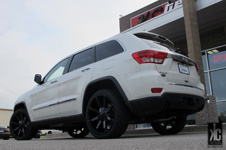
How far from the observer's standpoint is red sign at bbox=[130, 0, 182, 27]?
454 inches

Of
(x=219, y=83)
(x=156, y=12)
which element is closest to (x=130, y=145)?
(x=219, y=83)

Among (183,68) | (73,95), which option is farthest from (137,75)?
(73,95)

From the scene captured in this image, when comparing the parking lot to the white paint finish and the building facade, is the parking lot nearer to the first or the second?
the white paint finish

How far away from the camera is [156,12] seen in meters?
13.5

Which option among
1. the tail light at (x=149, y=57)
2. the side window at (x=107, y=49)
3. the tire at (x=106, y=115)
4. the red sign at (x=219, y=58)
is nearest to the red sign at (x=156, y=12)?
the red sign at (x=219, y=58)

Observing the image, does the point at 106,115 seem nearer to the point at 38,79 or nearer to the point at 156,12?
the point at 38,79

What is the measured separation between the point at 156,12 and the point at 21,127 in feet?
32.5

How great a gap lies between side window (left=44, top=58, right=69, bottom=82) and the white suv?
1.5 inches

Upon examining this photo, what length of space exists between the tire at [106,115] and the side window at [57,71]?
1574mm

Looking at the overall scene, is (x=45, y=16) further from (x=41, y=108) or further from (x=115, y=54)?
(x=115, y=54)

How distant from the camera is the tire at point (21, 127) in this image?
19.5 feet

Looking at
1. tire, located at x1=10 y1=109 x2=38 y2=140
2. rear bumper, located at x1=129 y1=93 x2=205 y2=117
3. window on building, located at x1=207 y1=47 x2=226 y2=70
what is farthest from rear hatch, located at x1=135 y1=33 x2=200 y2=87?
window on building, located at x1=207 y1=47 x2=226 y2=70

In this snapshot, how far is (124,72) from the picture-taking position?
395 cm

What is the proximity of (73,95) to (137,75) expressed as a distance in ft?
5.33
